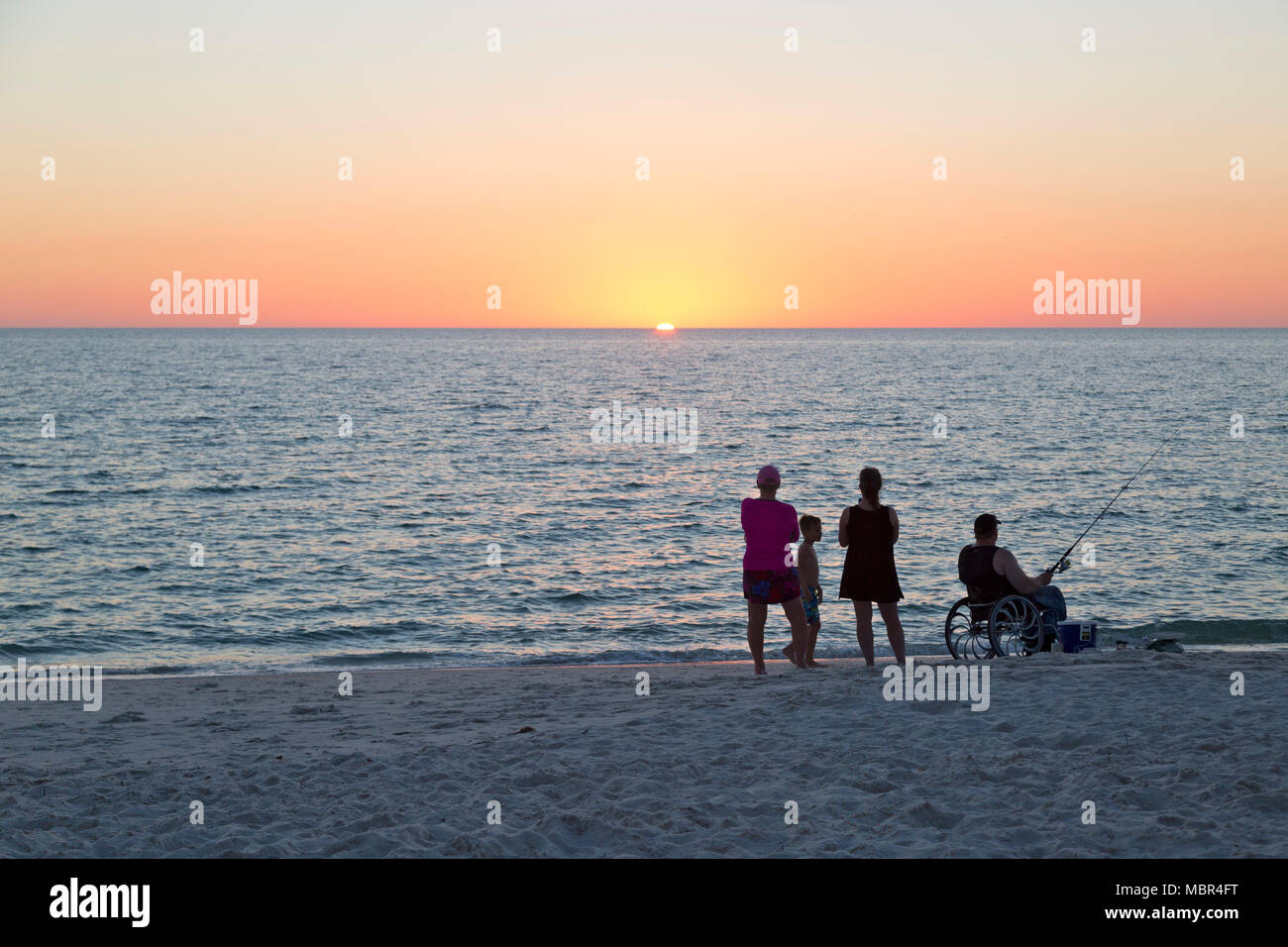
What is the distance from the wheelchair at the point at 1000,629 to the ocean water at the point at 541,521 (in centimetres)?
376

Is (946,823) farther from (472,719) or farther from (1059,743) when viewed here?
(472,719)

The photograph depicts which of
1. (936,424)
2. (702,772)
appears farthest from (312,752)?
(936,424)

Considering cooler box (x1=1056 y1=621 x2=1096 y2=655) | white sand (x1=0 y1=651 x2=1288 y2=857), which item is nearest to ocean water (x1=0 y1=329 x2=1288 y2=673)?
cooler box (x1=1056 y1=621 x2=1096 y2=655)

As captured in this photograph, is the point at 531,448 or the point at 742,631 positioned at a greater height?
the point at 531,448

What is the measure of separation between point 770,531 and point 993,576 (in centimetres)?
253

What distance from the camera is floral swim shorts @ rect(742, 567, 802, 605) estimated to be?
9375 millimetres

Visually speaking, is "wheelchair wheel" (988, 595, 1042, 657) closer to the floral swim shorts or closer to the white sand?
the white sand

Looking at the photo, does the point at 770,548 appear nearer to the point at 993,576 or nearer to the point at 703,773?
the point at 993,576

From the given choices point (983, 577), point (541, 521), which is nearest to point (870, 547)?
point (983, 577)

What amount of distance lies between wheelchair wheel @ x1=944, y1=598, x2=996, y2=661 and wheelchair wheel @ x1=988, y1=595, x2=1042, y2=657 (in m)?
Answer: 0.13

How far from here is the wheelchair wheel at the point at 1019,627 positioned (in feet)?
34.4

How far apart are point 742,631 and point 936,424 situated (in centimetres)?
3841

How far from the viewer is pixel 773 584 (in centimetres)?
938

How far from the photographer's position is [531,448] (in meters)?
44.8
